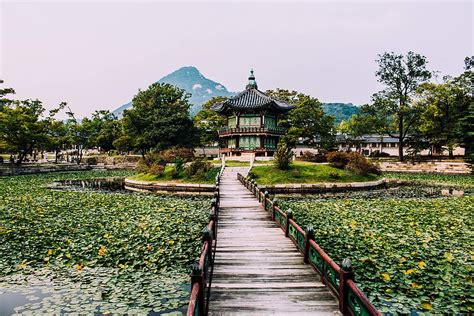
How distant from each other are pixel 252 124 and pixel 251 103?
9.02 ft

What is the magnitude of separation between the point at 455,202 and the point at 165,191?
19192mm

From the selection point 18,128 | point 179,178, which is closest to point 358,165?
point 179,178

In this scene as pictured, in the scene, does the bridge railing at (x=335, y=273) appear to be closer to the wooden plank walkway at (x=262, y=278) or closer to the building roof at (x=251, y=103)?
the wooden plank walkway at (x=262, y=278)

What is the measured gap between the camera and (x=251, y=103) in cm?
4100

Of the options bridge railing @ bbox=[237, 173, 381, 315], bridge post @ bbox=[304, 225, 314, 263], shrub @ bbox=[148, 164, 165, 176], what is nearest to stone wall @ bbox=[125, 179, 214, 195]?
shrub @ bbox=[148, 164, 165, 176]

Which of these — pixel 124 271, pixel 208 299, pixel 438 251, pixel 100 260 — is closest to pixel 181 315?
pixel 208 299

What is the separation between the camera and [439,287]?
6.34 meters

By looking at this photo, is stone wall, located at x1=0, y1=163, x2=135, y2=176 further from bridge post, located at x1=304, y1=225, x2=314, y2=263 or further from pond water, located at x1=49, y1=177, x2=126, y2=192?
bridge post, located at x1=304, y1=225, x2=314, y2=263

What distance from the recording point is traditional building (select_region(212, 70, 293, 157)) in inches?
1587

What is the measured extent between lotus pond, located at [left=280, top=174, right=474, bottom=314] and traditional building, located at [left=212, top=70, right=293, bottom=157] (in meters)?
25.0

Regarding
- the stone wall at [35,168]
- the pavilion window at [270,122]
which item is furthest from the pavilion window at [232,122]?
the stone wall at [35,168]

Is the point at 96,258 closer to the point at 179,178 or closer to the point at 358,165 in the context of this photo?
the point at 179,178

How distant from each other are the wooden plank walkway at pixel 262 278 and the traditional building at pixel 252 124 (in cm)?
3037

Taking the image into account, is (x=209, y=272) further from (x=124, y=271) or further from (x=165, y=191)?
(x=165, y=191)
